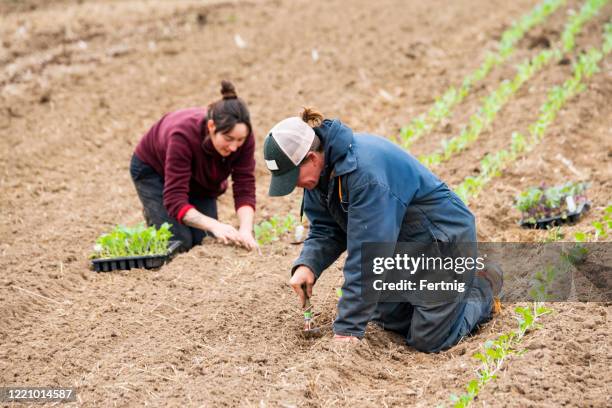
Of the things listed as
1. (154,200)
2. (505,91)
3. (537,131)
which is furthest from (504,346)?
(505,91)

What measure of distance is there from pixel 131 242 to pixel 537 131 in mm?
3970

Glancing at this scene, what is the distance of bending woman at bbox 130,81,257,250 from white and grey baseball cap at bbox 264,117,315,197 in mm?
1512

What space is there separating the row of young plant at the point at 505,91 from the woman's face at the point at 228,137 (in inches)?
89.9

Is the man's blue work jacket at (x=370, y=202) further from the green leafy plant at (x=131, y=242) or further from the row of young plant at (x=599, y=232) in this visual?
the green leafy plant at (x=131, y=242)

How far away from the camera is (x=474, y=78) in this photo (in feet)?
31.1

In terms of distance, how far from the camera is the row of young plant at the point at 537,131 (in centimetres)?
624

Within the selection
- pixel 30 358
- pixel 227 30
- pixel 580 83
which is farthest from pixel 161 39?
pixel 30 358

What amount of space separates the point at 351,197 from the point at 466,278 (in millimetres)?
909

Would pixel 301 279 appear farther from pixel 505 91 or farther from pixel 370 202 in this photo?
pixel 505 91

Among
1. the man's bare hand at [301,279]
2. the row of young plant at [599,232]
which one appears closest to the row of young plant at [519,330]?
the row of young plant at [599,232]

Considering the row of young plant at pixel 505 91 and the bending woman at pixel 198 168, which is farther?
the row of young plant at pixel 505 91

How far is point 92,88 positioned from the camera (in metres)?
9.49

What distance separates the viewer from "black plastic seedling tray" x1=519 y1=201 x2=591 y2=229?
5430 mm

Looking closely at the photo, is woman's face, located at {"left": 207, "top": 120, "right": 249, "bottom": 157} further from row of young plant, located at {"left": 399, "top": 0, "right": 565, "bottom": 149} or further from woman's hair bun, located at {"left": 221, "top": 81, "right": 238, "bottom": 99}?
row of young plant, located at {"left": 399, "top": 0, "right": 565, "bottom": 149}
